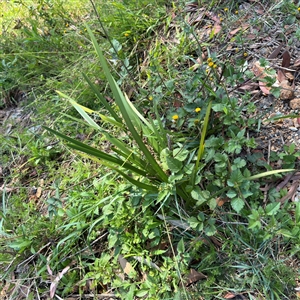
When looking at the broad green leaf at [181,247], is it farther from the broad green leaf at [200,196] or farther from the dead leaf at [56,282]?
the dead leaf at [56,282]

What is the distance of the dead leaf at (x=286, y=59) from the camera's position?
5.20ft

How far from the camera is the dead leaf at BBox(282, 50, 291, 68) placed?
1584 mm

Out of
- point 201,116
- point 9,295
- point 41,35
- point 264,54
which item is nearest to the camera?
point 201,116

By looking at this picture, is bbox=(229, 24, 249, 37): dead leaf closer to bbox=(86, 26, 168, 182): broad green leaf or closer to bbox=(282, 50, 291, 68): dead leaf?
bbox=(282, 50, 291, 68): dead leaf

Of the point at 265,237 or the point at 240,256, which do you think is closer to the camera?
the point at 265,237

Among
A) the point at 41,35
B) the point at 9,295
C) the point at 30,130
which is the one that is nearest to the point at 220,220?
the point at 9,295

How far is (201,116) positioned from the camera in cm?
141

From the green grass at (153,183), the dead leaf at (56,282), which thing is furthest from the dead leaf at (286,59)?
the dead leaf at (56,282)

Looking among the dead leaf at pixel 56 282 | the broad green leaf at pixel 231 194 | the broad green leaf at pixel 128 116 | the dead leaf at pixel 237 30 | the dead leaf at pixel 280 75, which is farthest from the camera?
the dead leaf at pixel 237 30

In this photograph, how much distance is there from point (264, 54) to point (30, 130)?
1.56m

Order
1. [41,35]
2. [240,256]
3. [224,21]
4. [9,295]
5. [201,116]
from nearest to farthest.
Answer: [240,256] → [201,116] → [9,295] → [224,21] → [41,35]

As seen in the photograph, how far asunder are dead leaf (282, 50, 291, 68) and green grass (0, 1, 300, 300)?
0.62 ft

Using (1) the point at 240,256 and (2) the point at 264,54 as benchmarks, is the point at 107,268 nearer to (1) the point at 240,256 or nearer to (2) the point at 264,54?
(1) the point at 240,256

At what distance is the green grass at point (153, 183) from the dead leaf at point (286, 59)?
0.62 feet
